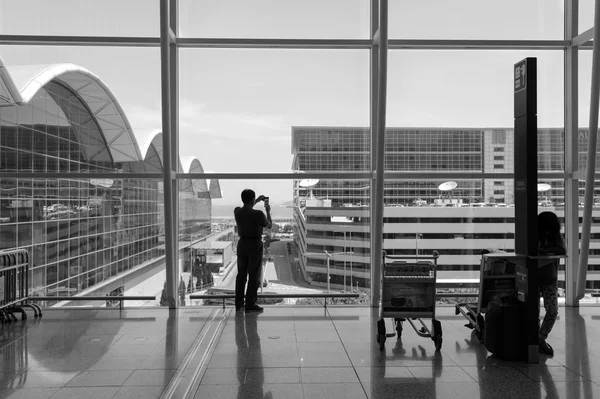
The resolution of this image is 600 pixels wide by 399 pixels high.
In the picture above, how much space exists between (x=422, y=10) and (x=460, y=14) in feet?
1.85

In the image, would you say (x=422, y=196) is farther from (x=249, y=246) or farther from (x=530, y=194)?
(x=530, y=194)

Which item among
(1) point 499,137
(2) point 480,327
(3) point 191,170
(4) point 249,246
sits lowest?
(2) point 480,327

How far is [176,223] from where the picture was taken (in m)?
7.82

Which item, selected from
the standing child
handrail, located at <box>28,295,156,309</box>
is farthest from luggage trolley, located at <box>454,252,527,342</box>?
handrail, located at <box>28,295,156,309</box>

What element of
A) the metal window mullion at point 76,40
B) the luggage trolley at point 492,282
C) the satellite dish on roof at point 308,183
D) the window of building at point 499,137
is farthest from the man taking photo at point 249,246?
the window of building at point 499,137

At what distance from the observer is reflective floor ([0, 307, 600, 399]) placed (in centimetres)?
423

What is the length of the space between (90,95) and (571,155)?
7.04 meters

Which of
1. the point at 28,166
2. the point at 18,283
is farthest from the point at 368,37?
the point at 18,283

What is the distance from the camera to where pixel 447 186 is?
320 inches

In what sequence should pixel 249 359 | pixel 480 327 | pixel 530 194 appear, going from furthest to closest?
pixel 480 327 < pixel 249 359 < pixel 530 194

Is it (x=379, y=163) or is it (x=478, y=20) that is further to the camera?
(x=478, y=20)

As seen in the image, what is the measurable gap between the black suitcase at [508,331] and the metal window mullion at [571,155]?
3405mm

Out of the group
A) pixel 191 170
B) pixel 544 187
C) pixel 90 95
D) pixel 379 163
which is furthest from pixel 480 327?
pixel 90 95

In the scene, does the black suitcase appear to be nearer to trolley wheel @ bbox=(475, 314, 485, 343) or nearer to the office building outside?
trolley wheel @ bbox=(475, 314, 485, 343)
